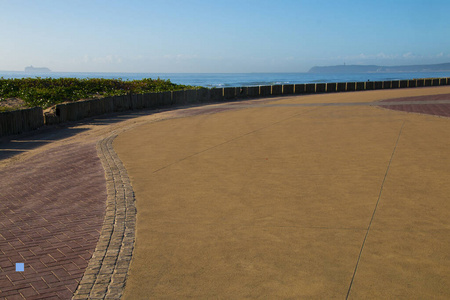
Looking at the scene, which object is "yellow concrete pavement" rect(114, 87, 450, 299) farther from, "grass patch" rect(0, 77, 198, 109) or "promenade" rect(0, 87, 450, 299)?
"grass patch" rect(0, 77, 198, 109)

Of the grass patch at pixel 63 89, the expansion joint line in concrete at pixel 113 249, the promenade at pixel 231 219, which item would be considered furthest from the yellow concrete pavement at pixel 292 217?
the grass patch at pixel 63 89

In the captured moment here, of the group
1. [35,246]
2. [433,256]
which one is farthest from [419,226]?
[35,246]

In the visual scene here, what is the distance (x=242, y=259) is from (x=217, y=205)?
2231 millimetres

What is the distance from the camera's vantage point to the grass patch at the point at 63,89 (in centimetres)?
2877

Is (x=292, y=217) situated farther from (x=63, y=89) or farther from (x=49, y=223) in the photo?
(x=63, y=89)

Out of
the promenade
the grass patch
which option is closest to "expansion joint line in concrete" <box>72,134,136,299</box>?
the promenade

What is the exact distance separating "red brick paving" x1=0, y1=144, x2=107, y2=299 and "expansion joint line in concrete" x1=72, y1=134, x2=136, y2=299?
0.12 metres

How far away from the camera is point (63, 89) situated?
31172 millimetres

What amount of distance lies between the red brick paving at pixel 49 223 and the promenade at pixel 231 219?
0.09 ft

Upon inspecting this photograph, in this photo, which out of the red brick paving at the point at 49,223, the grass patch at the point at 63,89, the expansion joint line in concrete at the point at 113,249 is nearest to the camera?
the expansion joint line in concrete at the point at 113,249

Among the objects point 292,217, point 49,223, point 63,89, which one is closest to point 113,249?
point 49,223

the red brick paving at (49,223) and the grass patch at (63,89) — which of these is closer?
the red brick paving at (49,223)

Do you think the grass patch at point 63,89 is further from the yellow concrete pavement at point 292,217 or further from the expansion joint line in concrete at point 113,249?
the expansion joint line in concrete at point 113,249

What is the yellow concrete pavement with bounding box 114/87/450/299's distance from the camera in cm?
486
